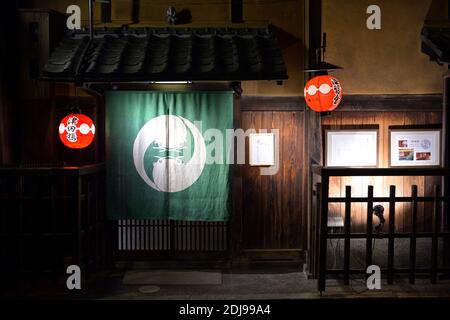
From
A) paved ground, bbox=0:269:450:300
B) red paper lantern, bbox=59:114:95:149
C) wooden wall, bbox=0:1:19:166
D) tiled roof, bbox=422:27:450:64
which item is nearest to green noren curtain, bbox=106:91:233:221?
red paper lantern, bbox=59:114:95:149

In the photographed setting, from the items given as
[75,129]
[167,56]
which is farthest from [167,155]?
[167,56]

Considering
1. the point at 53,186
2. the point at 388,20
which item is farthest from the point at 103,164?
the point at 388,20

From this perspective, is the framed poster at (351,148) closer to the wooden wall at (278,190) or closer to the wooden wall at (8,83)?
the wooden wall at (278,190)

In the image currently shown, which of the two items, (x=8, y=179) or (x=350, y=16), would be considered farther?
(x=350, y=16)

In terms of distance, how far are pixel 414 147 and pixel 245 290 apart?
16.2 feet

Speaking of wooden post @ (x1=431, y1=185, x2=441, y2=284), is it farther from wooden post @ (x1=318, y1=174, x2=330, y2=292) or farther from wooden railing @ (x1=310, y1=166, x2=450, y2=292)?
wooden post @ (x1=318, y1=174, x2=330, y2=292)

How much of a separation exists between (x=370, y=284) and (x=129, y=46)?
6953 millimetres

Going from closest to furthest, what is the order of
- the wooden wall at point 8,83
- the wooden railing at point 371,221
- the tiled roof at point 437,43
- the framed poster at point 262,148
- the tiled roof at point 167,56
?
the wooden railing at point 371,221, the tiled roof at point 167,56, the tiled roof at point 437,43, the wooden wall at point 8,83, the framed poster at point 262,148

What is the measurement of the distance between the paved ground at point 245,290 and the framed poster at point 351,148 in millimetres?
2559

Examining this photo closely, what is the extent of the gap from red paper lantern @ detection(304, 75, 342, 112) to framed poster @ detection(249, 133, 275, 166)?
1349 millimetres

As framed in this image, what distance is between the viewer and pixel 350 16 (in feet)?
31.3

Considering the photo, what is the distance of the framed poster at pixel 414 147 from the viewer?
9.57m

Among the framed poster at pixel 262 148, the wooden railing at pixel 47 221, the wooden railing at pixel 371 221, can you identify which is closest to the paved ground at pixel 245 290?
the wooden railing at pixel 371 221

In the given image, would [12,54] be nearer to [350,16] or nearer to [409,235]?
[350,16]
